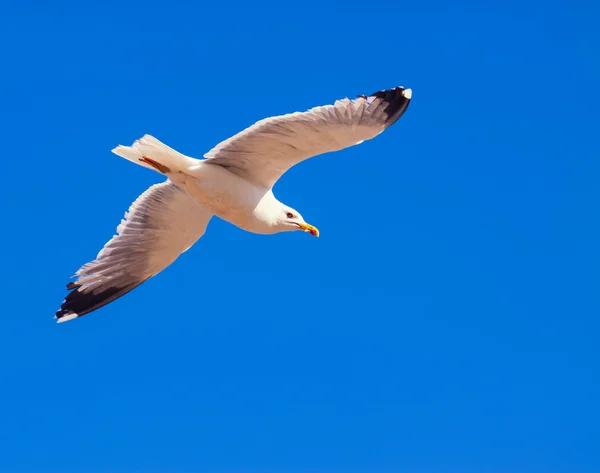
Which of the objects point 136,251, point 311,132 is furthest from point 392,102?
point 136,251

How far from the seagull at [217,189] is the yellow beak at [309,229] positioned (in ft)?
0.04

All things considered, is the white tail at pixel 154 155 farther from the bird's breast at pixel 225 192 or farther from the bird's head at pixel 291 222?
the bird's head at pixel 291 222

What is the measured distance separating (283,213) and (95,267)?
2.72 meters

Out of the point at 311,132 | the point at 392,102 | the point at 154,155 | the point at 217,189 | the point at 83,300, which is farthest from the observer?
the point at 83,300

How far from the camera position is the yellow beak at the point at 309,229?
389 inches

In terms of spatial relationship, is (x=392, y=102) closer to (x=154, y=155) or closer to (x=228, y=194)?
(x=228, y=194)

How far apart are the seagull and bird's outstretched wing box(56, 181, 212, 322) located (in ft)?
0.04

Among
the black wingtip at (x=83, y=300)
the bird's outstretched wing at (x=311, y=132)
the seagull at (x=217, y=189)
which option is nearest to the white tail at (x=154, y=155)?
the seagull at (x=217, y=189)

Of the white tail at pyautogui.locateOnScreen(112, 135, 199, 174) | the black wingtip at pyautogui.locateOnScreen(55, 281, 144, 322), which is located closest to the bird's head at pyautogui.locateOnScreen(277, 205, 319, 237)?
the white tail at pyautogui.locateOnScreen(112, 135, 199, 174)

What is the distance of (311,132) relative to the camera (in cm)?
859

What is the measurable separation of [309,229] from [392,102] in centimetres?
184

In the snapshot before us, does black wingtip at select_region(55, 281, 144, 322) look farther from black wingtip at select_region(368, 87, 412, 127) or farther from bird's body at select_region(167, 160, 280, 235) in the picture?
black wingtip at select_region(368, 87, 412, 127)

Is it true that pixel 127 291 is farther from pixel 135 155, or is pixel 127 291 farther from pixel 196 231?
pixel 135 155

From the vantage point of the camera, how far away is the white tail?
29.7 feet
